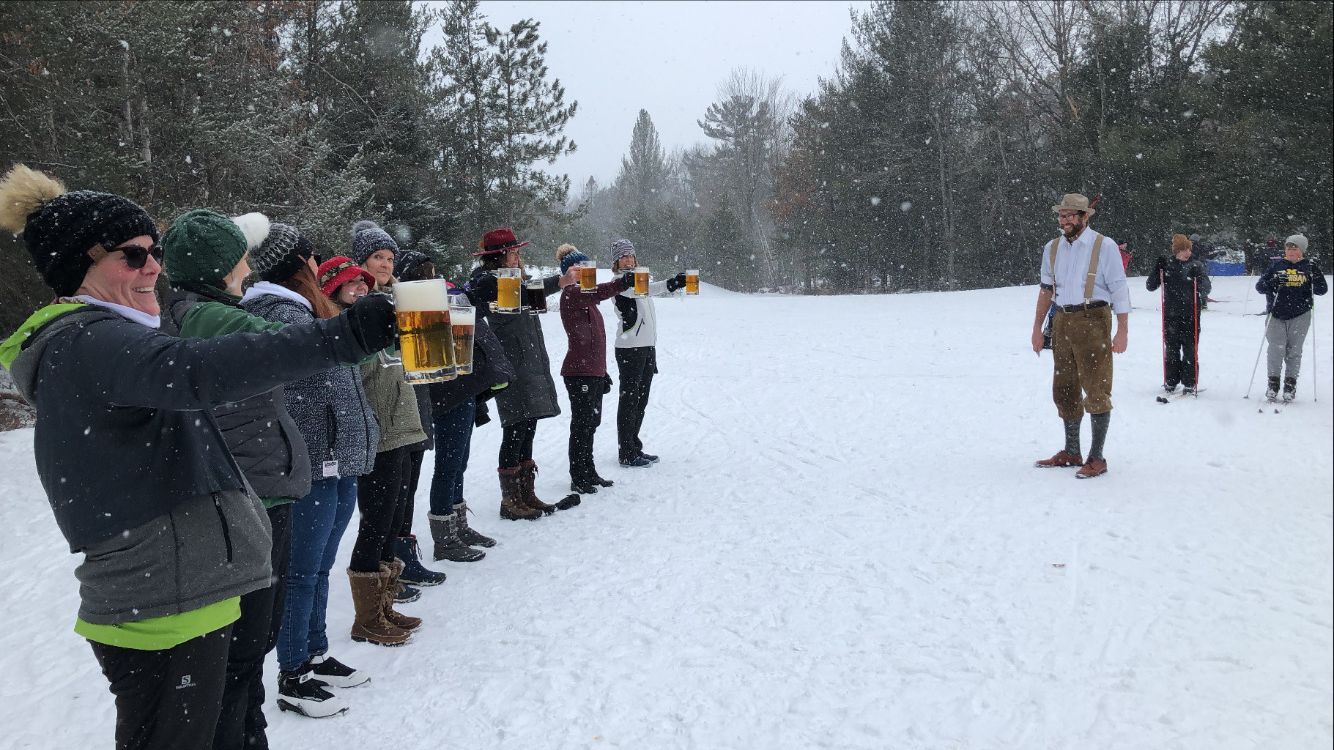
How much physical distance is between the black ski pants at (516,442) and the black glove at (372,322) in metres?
4.11

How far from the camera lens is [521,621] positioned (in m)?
4.20

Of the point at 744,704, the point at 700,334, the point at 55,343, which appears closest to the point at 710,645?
the point at 744,704

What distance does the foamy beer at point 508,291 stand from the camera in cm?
457

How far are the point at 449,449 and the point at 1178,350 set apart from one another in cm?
922

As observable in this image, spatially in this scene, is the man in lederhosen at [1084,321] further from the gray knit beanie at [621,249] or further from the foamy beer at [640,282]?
the gray knit beanie at [621,249]

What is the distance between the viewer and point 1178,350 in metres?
10.1

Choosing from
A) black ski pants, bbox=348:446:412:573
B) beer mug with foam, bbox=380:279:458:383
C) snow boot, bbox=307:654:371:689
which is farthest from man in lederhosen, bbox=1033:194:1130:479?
beer mug with foam, bbox=380:279:458:383

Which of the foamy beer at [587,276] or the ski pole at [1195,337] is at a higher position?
the foamy beer at [587,276]

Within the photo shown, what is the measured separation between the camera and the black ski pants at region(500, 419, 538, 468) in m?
5.85

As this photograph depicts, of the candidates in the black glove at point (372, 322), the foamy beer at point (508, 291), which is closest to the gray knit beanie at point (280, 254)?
the foamy beer at point (508, 291)

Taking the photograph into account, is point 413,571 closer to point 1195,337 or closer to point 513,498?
point 513,498

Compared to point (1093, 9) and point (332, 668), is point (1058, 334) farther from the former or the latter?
point (1093, 9)

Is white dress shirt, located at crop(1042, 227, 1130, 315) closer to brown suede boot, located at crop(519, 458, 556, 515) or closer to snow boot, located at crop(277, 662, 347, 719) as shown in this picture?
brown suede boot, located at crop(519, 458, 556, 515)

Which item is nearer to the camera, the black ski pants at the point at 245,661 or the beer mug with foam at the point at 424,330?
the beer mug with foam at the point at 424,330
